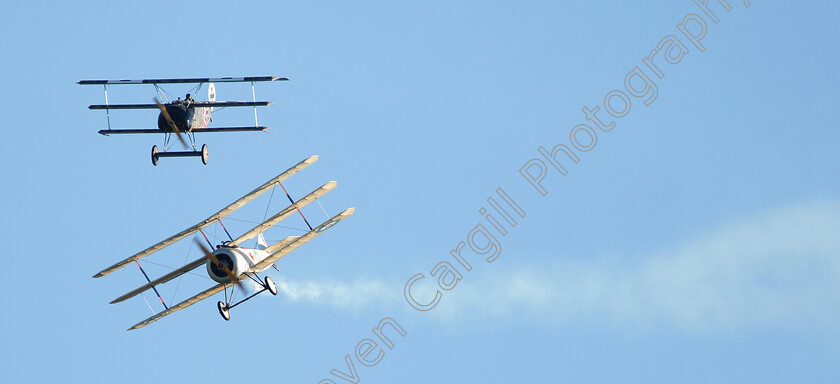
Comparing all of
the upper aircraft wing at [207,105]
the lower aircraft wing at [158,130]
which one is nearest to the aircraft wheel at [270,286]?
the lower aircraft wing at [158,130]

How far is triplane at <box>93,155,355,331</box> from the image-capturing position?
40812mm

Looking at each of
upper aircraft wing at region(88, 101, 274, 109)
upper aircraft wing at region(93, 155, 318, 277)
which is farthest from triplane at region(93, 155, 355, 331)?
upper aircraft wing at region(88, 101, 274, 109)

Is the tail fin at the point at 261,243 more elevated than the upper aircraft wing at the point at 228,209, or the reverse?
the upper aircraft wing at the point at 228,209

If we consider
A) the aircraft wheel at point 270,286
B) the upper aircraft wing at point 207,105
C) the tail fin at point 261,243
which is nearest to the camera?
the aircraft wheel at point 270,286

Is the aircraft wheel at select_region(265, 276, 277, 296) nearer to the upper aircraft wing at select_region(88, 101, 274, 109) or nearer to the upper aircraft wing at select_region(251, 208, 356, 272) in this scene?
the upper aircraft wing at select_region(251, 208, 356, 272)

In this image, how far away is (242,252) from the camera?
41375 mm

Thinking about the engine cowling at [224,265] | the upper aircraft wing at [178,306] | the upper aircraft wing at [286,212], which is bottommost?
the engine cowling at [224,265]

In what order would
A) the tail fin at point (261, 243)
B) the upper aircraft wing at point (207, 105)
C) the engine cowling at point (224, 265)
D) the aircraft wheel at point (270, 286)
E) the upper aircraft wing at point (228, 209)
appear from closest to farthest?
the engine cowling at point (224, 265) < the aircraft wheel at point (270, 286) < the upper aircraft wing at point (228, 209) < the tail fin at point (261, 243) < the upper aircraft wing at point (207, 105)

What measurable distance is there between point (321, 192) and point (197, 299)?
6154mm

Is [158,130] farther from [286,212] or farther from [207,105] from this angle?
[286,212]

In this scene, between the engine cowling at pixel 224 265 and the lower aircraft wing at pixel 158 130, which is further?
the lower aircraft wing at pixel 158 130

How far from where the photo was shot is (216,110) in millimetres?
47156

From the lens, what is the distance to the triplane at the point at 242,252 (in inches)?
1607

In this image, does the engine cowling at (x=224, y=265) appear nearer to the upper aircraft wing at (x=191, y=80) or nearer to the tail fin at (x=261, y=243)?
the tail fin at (x=261, y=243)
